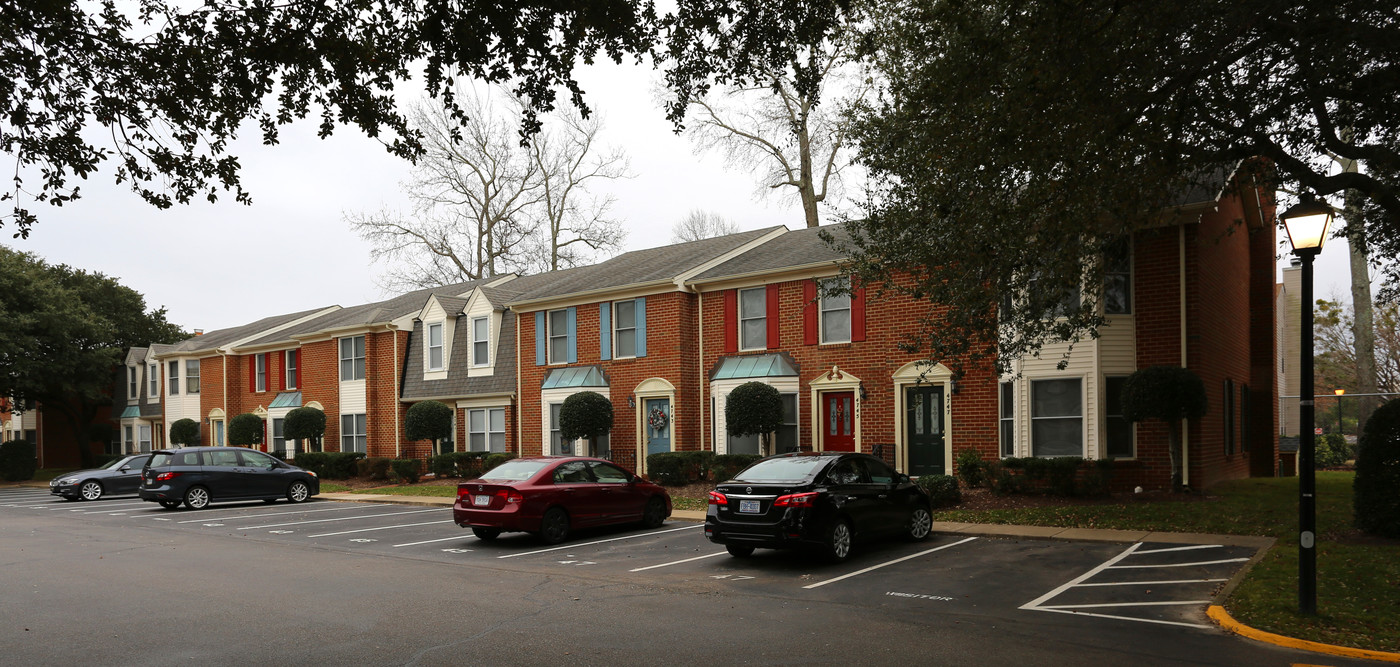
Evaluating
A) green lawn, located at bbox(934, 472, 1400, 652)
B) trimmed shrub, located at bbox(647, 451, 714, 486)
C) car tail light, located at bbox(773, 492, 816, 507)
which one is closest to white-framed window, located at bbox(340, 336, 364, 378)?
trimmed shrub, located at bbox(647, 451, 714, 486)

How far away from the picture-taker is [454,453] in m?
29.8

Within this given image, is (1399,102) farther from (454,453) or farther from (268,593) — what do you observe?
(454,453)

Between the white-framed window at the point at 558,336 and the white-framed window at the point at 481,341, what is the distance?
3.33 metres

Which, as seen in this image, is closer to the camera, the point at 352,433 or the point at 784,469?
the point at 784,469

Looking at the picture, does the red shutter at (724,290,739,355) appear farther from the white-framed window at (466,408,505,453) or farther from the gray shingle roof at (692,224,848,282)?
the white-framed window at (466,408,505,453)

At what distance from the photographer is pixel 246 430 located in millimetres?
38500

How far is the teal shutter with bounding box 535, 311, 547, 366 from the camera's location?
95.4ft

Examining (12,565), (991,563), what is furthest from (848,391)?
(12,565)

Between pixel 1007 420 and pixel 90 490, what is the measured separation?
25.7 metres

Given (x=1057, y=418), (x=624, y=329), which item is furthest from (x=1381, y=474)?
(x=624, y=329)

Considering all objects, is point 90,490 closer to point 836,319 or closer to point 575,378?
point 575,378

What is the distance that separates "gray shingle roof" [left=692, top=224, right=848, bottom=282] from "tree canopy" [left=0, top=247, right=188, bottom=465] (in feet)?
103

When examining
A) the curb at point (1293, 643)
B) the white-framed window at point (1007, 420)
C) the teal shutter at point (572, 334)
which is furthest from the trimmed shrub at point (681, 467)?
the curb at point (1293, 643)

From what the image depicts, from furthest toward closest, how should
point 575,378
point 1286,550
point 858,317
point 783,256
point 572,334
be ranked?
point 572,334 < point 575,378 < point 783,256 < point 858,317 < point 1286,550
